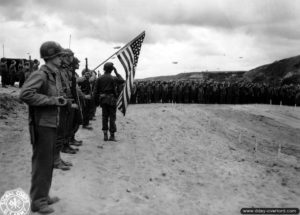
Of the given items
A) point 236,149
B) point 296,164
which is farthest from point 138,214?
point 296,164

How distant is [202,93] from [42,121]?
Answer: 22.6 meters

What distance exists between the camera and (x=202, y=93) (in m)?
27.5

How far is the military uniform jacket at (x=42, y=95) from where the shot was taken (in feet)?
17.5

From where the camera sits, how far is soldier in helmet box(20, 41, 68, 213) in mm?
5395

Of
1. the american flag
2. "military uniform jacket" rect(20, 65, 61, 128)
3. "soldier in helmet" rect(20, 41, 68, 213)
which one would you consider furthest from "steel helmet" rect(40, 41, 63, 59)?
the american flag

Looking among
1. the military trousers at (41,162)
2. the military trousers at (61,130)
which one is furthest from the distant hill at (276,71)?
A: the military trousers at (41,162)

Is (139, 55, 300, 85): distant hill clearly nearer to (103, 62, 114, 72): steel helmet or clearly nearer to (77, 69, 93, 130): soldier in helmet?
(77, 69, 93, 130): soldier in helmet

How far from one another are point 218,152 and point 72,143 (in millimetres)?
4360

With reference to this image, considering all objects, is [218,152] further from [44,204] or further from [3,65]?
[3,65]

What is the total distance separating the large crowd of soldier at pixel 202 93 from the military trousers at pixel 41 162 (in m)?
18.7

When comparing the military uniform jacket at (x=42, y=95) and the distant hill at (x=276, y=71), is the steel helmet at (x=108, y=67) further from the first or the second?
the distant hill at (x=276, y=71)

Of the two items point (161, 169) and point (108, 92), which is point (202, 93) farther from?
point (161, 169)

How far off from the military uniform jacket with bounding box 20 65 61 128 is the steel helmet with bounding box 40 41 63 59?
159mm

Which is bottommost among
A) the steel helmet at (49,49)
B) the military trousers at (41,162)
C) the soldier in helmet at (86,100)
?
the military trousers at (41,162)
